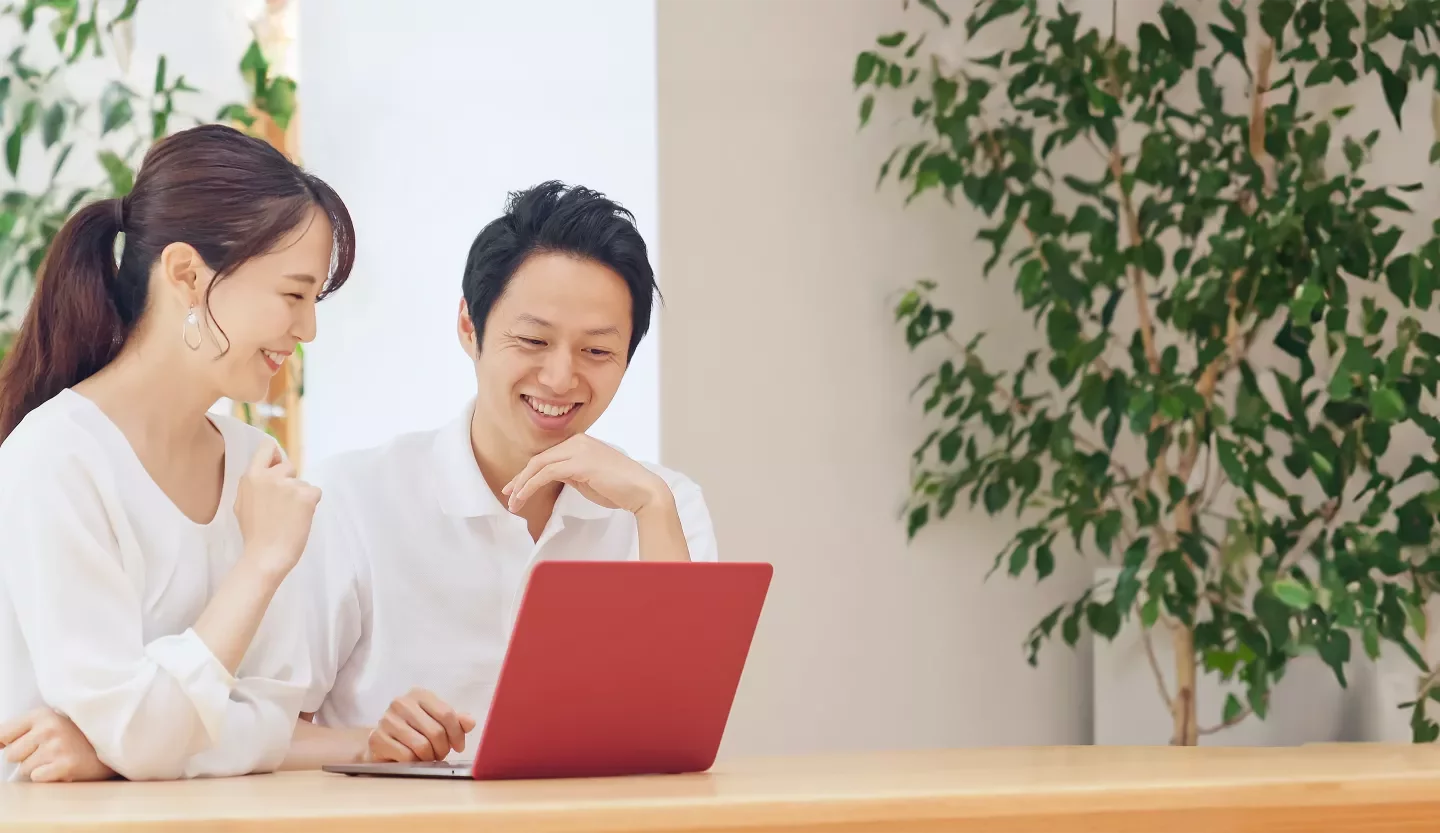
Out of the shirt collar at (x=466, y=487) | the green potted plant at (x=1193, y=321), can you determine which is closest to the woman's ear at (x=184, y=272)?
the shirt collar at (x=466, y=487)

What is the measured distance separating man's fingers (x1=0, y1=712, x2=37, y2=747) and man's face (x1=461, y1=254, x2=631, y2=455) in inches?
29.3

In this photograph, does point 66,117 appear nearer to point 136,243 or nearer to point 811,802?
point 136,243

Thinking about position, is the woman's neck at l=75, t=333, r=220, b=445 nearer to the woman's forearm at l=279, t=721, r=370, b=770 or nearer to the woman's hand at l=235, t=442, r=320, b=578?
the woman's hand at l=235, t=442, r=320, b=578

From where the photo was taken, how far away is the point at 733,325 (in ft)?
9.46

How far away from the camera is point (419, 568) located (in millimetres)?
1918

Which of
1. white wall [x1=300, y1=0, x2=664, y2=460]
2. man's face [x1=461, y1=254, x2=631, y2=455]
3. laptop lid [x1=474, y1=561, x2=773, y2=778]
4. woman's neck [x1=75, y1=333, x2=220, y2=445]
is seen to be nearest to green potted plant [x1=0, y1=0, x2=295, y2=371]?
white wall [x1=300, y1=0, x2=664, y2=460]

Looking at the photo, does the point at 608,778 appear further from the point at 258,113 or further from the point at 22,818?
the point at 258,113

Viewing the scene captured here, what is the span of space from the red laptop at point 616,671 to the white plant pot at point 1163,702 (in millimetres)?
1987

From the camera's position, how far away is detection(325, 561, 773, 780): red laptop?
113 centimetres

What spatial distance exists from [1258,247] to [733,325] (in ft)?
3.13

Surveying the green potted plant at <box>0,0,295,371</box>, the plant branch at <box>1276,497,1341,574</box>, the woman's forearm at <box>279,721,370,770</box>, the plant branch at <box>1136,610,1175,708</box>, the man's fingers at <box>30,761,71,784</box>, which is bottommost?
the plant branch at <box>1136,610,1175,708</box>

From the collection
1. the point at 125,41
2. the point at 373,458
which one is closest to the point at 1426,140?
the point at 373,458

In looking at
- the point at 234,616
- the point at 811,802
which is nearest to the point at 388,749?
the point at 234,616

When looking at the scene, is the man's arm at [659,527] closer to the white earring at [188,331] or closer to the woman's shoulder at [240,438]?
the woman's shoulder at [240,438]
